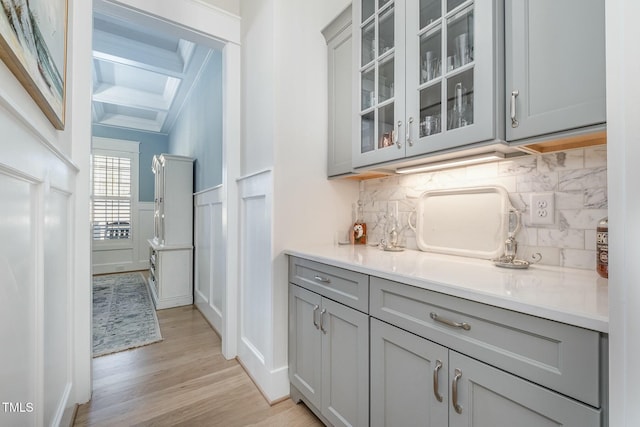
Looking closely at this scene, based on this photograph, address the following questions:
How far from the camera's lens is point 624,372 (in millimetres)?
534

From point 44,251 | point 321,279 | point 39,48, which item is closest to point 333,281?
point 321,279

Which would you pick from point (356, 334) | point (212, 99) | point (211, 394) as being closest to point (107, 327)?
point (211, 394)

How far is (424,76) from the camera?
1282 millimetres

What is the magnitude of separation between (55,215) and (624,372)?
185cm

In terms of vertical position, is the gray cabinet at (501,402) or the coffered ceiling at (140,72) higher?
the coffered ceiling at (140,72)

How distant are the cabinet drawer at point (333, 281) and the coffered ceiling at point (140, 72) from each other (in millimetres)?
1936

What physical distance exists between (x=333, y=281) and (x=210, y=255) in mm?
1947

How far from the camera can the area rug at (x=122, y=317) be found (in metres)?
2.41

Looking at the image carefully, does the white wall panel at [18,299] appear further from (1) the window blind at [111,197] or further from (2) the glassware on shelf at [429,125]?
(1) the window blind at [111,197]

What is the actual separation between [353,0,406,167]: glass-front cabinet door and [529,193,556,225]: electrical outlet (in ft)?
1.89

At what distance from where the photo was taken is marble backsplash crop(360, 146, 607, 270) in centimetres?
104

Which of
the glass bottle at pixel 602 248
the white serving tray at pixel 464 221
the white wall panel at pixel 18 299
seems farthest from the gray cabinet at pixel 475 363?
the white wall panel at pixel 18 299

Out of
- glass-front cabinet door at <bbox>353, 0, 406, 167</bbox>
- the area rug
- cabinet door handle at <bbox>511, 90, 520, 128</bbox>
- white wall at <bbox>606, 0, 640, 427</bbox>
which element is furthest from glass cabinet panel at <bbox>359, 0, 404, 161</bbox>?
the area rug

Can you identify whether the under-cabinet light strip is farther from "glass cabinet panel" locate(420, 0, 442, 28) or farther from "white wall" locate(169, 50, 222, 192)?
"white wall" locate(169, 50, 222, 192)
